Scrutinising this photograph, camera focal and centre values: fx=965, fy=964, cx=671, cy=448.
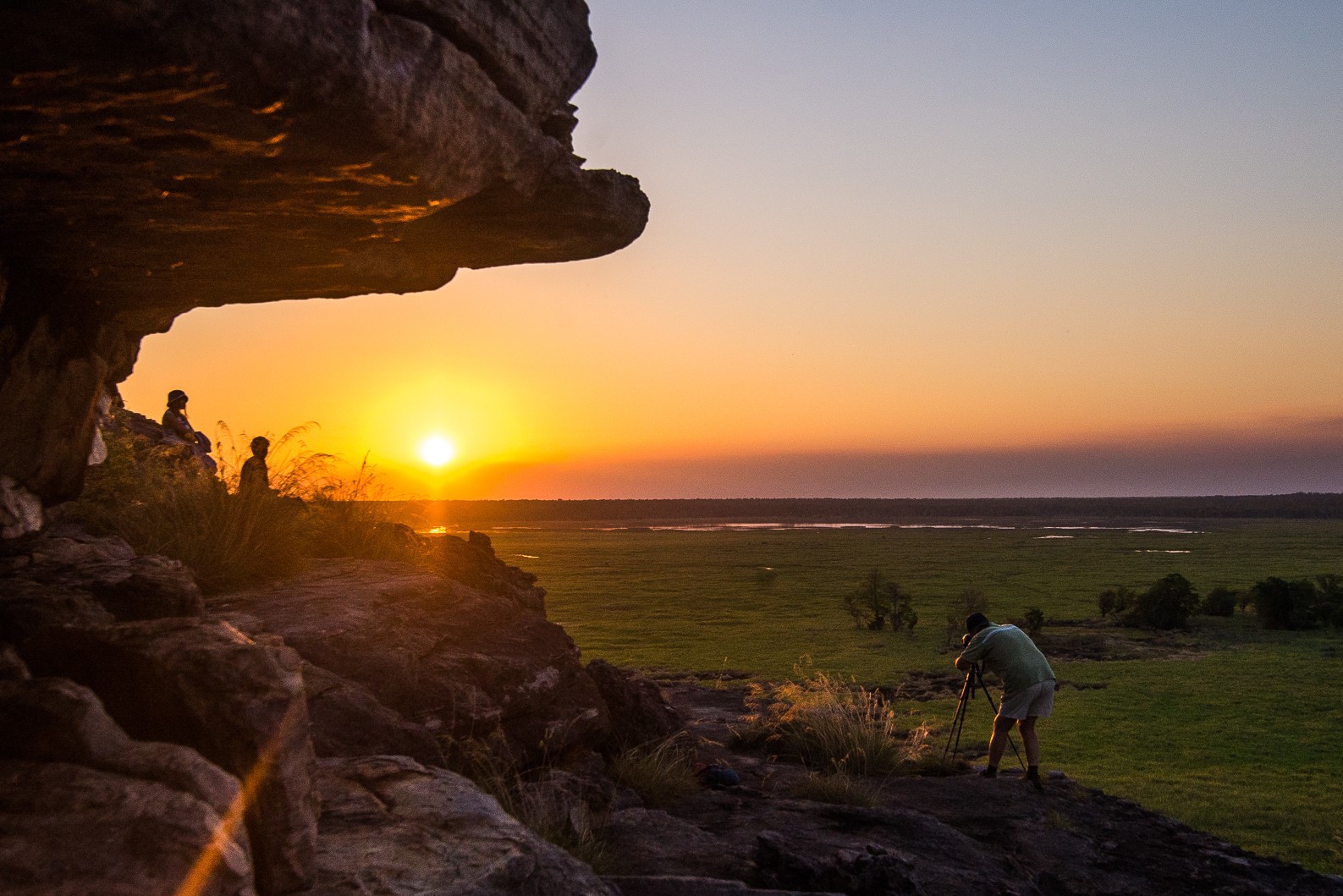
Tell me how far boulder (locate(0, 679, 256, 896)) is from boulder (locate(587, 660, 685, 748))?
7715 mm

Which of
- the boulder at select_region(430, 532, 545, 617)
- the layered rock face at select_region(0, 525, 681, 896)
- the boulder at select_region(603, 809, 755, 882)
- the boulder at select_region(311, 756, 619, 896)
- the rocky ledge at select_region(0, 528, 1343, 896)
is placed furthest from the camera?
the boulder at select_region(430, 532, 545, 617)

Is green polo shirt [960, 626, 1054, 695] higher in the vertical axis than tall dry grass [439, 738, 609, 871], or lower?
higher

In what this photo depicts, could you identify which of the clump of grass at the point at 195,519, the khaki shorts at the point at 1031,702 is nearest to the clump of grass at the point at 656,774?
the clump of grass at the point at 195,519

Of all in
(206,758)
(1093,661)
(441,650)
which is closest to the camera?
(206,758)

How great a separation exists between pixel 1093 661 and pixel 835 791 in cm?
1921

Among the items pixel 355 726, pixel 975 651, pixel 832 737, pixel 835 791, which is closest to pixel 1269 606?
pixel 975 651

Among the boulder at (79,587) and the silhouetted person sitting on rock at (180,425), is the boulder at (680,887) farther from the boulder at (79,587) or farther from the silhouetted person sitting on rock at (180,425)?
the silhouetted person sitting on rock at (180,425)

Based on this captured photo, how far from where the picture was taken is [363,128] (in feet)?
14.8

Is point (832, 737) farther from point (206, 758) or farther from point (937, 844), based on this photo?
point (206, 758)

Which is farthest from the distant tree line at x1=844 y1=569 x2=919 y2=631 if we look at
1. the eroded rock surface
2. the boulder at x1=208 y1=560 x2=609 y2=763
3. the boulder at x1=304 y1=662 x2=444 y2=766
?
the boulder at x1=304 y1=662 x2=444 y2=766

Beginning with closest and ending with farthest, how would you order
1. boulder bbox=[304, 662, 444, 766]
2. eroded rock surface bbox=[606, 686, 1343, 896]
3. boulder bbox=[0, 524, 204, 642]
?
boulder bbox=[0, 524, 204, 642] < boulder bbox=[304, 662, 444, 766] < eroded rock surface bbox=[606, 686, 1343, 896]

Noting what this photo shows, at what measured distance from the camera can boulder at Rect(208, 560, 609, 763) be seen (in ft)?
28.3

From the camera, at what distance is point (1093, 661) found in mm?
27156

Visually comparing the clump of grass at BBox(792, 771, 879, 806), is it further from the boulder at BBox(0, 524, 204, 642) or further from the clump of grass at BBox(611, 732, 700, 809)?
the boulder at BBox(0, 524, 204, 642)
